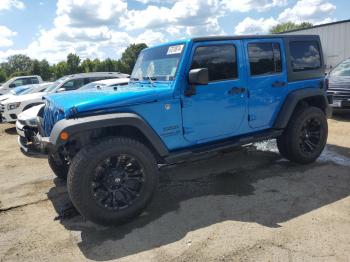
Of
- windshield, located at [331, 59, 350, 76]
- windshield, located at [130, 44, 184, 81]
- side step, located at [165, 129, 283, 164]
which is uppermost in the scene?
windshield, located at [130, 44, 184, 81]

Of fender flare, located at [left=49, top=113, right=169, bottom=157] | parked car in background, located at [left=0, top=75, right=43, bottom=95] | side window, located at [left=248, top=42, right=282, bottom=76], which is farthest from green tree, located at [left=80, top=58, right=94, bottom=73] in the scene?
fender flare, located at [left=49, top=113, right=169, bottom=157]

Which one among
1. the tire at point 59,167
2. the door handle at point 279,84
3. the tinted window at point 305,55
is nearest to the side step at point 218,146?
the door handle at point 279,84

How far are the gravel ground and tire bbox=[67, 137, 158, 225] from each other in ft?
0.70

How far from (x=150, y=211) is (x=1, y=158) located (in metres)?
4.58

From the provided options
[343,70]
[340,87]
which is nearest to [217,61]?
[340,87]

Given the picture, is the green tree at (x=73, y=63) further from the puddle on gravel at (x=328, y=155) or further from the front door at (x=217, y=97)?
the front door at (x=217, y=97)

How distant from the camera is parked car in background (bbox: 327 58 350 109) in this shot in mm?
9094

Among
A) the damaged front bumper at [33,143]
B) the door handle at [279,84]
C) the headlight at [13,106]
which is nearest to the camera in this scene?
the damaged front bumper at [33,143]

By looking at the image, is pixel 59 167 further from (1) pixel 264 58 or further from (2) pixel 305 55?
(2) pixel 305 55

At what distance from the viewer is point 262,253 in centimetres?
321

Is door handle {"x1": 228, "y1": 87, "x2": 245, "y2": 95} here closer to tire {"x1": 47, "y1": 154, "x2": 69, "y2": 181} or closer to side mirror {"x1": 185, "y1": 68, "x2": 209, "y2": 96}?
side mirror {"x1": 185, "y1": 68, "x2": 209, "y2": 96}

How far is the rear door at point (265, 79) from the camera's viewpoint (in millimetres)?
4906

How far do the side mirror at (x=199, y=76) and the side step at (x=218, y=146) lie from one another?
881 millimetres

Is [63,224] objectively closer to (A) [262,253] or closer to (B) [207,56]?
(A) [262,253]
